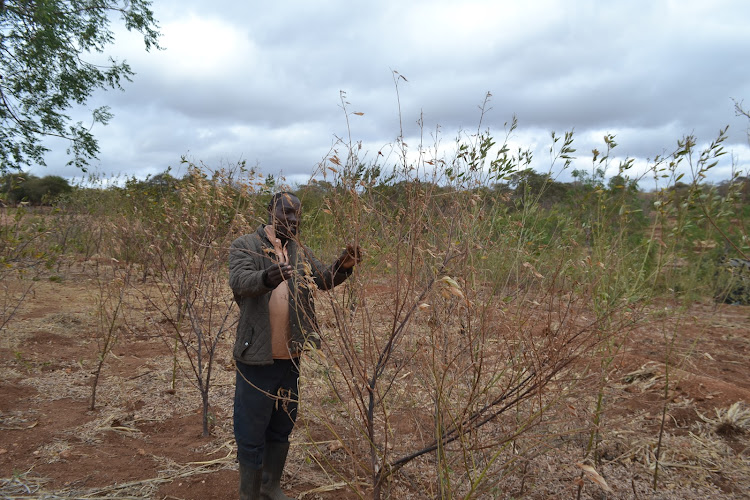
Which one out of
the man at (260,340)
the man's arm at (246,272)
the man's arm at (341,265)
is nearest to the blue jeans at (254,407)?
the man at (260,340)

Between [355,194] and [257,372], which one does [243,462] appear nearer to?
[257,372]

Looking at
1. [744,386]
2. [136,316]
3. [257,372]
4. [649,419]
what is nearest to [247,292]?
[257,372]

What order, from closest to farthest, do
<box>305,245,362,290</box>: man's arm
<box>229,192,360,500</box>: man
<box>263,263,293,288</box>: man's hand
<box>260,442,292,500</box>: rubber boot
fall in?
<box>305,245,362,290</box>: man's arm < <box>263,263,293,288</box>: man's hand < <box>229,192,360,500</box>: man < <box>260,442,292,500</box>: rubber boot

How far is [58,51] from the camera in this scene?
23.7ft

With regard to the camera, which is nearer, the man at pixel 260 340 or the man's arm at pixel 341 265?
the man's arm at pixel 341 265

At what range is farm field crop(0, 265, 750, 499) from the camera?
286 cm

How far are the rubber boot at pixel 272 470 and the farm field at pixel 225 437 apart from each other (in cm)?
19

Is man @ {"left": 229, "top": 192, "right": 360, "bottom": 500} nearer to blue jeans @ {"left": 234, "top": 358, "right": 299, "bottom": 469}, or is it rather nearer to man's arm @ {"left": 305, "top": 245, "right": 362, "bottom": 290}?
blue jeans @ {"left": 234, "top": 358, "right": 299, "bottom": 469}

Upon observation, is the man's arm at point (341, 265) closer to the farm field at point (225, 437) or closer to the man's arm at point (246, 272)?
the farm field at point (225, 437)

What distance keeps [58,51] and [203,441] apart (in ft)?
21.6

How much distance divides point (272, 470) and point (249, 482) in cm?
24

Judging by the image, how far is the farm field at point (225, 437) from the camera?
9.39 feet

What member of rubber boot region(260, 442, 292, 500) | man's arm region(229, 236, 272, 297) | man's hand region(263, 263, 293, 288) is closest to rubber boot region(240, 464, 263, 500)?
rubber boot region(260, 442, 292, 500)

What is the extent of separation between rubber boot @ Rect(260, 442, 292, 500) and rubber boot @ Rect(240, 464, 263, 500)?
7.5 inches
